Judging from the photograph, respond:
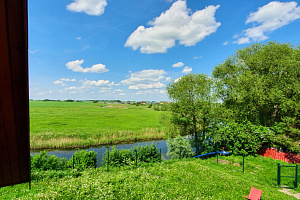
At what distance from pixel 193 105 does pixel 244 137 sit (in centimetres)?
668

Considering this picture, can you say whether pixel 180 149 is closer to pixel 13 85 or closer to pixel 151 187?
pixel 151 187

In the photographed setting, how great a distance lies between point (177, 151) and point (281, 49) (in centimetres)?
1999

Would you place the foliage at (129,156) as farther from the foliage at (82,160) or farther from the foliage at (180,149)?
the foliage at (180,149)

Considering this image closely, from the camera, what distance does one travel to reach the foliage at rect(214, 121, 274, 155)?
16906 mm

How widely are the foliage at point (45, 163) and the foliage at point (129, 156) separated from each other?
3.64 m

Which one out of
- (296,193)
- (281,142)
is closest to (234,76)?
(281,142)

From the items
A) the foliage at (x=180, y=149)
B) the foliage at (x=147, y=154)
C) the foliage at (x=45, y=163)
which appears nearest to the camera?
the foliage at (x=45, y=163)

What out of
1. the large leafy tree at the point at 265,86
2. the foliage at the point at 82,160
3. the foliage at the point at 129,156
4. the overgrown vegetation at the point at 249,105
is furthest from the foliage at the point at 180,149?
the large leafy tree at the point at 265,86

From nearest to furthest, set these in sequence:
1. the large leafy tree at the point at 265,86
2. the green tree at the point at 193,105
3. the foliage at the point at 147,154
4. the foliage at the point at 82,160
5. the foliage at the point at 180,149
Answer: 1. the foliage at the point at 82,160
2. the foliage at the point at 147,154
3. the foliage at the point at 180,149
4. the large leafy tree at the point at 265,86
5. the green tree at the point at 193,105

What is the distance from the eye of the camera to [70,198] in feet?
24.0

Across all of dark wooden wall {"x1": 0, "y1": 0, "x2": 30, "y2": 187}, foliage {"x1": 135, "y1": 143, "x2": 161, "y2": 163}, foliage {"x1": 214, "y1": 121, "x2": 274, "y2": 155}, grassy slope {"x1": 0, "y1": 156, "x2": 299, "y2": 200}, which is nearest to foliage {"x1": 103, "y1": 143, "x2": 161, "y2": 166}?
foliage {"x1": 135, "y1": 143, "x2": 161, "y2": 163}

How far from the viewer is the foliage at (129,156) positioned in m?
13.5

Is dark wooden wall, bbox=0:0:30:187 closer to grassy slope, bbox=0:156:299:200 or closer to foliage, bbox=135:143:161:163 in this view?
grassy slope, bbox=0:156:299:200

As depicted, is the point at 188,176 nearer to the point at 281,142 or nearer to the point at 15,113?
the point at 15,113
